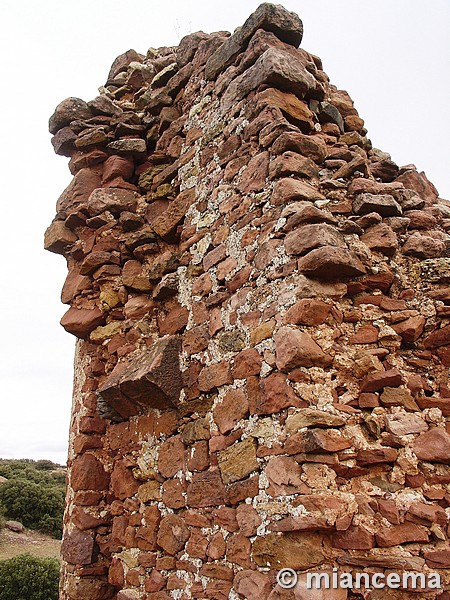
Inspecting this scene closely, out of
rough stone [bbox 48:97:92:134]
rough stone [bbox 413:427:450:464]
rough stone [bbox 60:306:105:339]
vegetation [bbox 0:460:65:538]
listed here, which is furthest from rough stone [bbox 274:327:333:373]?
vegetation [bbox 0:460:65:538]

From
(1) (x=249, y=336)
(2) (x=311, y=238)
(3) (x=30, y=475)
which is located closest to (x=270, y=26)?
(2) (x=311, y=238)

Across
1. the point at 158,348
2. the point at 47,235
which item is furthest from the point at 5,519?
the point at 158,348

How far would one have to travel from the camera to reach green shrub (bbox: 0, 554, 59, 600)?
9961 mm

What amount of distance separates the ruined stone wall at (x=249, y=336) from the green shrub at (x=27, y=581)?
22.3ft

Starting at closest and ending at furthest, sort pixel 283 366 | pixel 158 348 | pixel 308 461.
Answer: pixel 308 461 < pixel 283 366 < pixel 158 348

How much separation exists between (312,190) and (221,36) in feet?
7.71

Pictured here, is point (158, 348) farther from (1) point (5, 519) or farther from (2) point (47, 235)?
(1) point (5, 519)

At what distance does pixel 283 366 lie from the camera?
2.86 meters

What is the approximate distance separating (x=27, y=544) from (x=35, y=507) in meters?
2.06

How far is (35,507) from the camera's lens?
52.8 feet

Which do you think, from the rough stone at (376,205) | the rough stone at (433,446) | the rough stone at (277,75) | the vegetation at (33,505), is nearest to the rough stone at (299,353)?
the rough stone at (433,446)

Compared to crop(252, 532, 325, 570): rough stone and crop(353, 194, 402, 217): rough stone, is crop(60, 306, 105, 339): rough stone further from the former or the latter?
crop(252, 532, 325, 570): rough stone

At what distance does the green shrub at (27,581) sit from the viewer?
9961 millimetres

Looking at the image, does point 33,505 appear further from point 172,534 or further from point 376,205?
point 376,205
